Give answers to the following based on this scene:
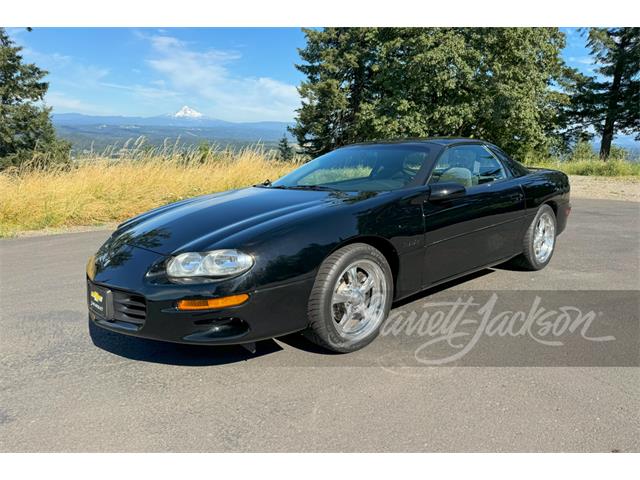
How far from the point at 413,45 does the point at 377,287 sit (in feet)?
80.4

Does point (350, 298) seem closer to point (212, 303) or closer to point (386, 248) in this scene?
point (386, 248)

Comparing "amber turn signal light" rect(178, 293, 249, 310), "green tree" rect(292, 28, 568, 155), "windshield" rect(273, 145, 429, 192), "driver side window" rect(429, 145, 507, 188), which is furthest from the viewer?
"green tree" rect(292, 28, 568, 155)

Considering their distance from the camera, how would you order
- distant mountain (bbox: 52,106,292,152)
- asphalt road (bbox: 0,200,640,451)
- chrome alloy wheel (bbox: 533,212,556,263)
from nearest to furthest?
asphalt road (bbox: 0,200,640,451), chrome alloy wheel (bbox: 533,212,556,263), distant mountain (bbox: 52,106,292,152)

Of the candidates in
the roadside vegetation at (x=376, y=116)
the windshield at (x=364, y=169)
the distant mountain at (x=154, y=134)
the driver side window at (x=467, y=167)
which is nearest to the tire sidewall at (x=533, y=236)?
the driver side window at (x=467, y=167)

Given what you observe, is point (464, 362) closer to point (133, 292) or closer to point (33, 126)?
point (133, 292)

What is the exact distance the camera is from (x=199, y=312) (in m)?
2.81

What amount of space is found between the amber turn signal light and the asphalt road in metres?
0.45

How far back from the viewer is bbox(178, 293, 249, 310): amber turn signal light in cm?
281

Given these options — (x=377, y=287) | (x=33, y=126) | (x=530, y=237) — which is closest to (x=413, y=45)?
(x=530, y=237)

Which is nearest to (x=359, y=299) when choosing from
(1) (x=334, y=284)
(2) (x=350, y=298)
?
(2) (x=350, y=298)

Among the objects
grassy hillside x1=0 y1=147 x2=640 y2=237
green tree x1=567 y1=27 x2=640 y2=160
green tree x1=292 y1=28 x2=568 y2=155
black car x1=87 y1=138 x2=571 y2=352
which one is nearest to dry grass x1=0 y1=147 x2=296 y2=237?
grassy hillside x1=0 y1=147 x2=640 y2=237

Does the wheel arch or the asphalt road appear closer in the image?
the asphalt road

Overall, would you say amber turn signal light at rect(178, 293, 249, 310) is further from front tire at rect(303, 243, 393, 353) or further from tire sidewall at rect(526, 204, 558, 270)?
tire sidewall at rect(526, 204, 558, 270)

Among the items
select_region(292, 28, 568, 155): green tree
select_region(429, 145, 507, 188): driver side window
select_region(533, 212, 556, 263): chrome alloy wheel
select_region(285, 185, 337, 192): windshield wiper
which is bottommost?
select_region(533, 212, 556, 263): chrome alloy wheel
